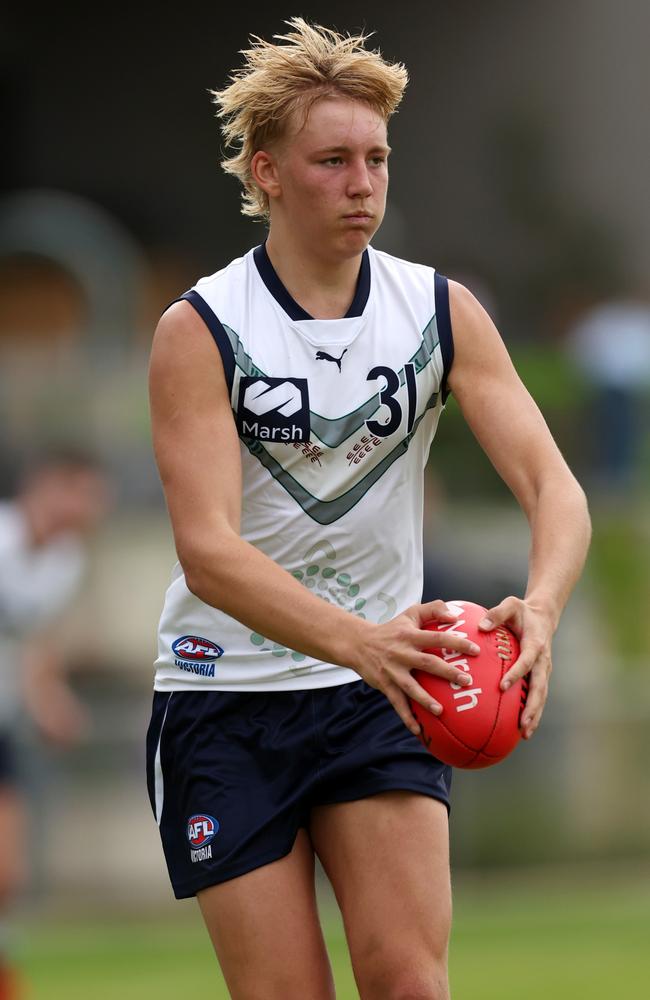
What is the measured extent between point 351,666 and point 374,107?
137 centimetres

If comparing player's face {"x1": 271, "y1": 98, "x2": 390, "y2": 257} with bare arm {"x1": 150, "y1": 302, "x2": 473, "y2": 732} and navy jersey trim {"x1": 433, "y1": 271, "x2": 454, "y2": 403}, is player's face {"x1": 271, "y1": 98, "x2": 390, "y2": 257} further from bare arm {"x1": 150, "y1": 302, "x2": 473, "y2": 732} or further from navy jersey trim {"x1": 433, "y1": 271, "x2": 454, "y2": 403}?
bare arm {"x1": 150, "y1": 302, "x2": 473, "y2": 732}

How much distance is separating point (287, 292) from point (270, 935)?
1.54m

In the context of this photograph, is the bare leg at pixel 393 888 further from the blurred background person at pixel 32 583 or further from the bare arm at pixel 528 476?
the blurred background person at pixel 32 583

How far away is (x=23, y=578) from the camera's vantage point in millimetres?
8711

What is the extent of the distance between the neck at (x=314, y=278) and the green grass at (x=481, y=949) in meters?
5.41

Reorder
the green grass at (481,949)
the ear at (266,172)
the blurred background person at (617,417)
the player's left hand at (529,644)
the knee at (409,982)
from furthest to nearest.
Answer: the blurred background person at (617,417), the green grass at (481,949), the ear at (266,172), the knee at (409,982), the player's left hand at (529,644)

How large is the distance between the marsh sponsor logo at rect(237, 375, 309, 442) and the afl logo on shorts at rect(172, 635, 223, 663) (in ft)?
1.79

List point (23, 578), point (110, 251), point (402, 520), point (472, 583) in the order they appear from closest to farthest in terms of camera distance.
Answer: point (402, 520), point (23, 578), point (472, 583), point (110, 251)

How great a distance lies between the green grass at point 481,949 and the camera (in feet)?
31.0

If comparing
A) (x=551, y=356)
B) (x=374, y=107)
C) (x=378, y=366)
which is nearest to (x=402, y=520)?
(x=378, y=366)

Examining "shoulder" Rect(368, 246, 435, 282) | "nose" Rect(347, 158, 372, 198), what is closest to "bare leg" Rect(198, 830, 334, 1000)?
"shoulder" Rect(368, 246, 435, 282)

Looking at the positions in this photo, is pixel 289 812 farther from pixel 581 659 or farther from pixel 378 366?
pixel 581 659

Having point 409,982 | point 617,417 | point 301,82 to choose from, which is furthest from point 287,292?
point 617,417

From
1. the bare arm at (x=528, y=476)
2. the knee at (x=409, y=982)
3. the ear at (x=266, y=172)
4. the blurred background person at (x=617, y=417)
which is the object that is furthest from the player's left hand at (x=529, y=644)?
the blurred background person at (x=617, y=417)
